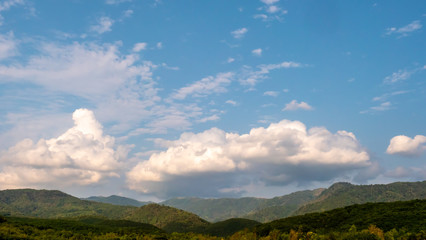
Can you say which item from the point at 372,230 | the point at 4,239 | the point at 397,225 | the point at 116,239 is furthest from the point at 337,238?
the point at 397,225

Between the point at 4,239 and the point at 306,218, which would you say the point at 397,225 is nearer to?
the point at 306,218

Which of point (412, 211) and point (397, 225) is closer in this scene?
point (397, 225)

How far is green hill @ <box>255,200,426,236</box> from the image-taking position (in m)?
76.2

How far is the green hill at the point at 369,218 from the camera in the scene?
3002 inches

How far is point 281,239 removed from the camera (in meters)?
35.5

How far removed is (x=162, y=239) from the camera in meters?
56.0

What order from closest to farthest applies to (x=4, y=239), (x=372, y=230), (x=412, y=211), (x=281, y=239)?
(x=372, y=230) → (x=281, y=239) → (x=4, y=239) → (x=412, y=211)

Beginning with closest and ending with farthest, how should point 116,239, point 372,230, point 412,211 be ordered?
point 372,230 < point 116,239 < point 412,211

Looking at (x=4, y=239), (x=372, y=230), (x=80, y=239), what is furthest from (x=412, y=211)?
(x=4, y=239)

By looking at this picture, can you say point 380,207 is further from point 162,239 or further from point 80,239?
point 80,239

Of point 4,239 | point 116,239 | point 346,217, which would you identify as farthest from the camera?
point 346,217

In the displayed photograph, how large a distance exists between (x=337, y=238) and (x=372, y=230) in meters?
5.33

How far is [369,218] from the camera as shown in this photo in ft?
285

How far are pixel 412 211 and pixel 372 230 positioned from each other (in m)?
70.4
